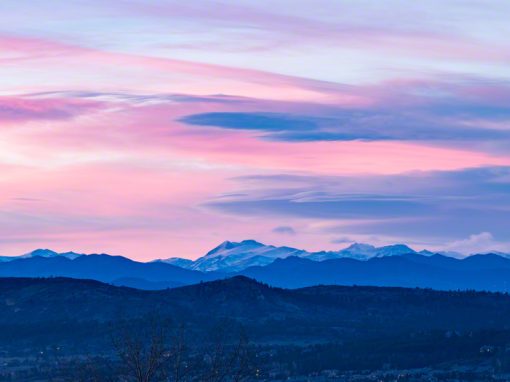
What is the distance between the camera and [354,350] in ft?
539

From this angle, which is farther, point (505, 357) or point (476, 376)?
point (505, 357)

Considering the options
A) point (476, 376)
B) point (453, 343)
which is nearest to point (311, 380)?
point (476, 376)

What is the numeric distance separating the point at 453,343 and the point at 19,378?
190ft

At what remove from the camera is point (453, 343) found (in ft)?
538

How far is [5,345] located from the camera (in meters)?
196

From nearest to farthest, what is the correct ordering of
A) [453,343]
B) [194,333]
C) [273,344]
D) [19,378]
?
[19,378] < [453,343] < [273,344] < [194,333]

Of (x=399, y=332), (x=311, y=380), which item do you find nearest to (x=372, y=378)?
(x=311, y=380)

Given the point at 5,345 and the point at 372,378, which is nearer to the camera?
the point at 372,378

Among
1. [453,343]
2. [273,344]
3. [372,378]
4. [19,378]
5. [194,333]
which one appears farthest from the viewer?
[194,333]

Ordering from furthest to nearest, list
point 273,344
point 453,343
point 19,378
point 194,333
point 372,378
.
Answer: point 194,333, point 273,344, point 453,343, point 19,378, point 372,378

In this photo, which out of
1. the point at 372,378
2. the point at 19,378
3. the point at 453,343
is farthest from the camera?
the point at 453,343

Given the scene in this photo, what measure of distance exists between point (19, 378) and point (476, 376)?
54.5 metres

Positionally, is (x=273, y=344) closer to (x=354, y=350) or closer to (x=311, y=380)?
(x=354, y=350)

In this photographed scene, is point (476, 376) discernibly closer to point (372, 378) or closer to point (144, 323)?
point (372, 378)
